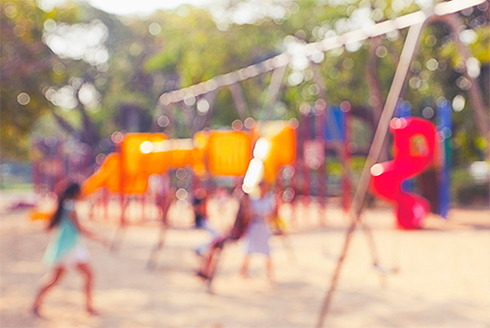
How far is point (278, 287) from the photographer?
6.79 metres

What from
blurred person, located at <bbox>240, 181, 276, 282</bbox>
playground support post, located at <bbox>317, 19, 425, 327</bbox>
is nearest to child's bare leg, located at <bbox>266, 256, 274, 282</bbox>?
blurred person, located at <bbox>240, 181, 276, 282</bbox>

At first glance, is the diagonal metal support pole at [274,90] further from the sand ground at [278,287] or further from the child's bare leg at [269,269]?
the sand ground at [278,287]

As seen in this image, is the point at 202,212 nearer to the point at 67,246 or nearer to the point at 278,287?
the point at 278,287

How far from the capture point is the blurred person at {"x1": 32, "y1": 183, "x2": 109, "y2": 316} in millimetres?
5391

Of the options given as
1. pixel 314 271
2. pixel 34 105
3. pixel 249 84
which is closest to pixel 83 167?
pixel 34 105

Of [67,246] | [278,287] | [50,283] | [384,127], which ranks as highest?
[384,127]

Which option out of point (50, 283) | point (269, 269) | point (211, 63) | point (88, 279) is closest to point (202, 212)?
point (269, 269)

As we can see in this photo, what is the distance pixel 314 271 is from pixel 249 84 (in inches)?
687

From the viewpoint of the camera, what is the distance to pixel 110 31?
33219mm

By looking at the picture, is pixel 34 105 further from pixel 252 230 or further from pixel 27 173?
pixel 27 173

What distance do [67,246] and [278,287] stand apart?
2.69 metres

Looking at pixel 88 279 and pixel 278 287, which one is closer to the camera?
pixel 88 279

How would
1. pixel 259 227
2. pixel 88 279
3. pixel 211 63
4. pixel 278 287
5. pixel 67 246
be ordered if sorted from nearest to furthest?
pixel 67 246, pixel 88 279, pixel 278 287, pixel 259 227, pixel 211 63

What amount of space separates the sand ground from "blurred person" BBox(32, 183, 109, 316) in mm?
319
